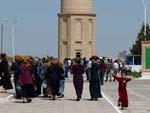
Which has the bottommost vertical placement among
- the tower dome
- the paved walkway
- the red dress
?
the paved walkway

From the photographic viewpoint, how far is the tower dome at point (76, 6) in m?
105

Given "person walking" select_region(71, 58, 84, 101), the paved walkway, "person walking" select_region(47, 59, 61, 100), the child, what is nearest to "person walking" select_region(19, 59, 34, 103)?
the paved walkway

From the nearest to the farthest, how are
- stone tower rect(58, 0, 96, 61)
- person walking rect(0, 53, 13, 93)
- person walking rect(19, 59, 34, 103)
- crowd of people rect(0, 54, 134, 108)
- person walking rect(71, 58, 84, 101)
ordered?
person walking rect(19, 59, 34, 103), crowd of people rect(0, 54, 134, 108), person walking rect(71, 58, 84, 101), person walking rect(0, 53, 13, 93), stone tower rect(58, 0, 96, 61)

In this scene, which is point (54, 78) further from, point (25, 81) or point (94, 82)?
point (25, 81)

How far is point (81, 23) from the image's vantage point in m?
108

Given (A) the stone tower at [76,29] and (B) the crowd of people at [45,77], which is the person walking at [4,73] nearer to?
(B) the crowd of people at [45,77]

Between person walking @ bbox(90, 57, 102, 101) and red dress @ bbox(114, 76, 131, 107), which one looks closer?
red dress @ bbox(114, 76, 131, 107)

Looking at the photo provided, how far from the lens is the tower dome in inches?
4131

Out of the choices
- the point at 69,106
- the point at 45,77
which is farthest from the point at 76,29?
the point at 69,106

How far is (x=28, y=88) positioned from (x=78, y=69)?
2420 millimetres

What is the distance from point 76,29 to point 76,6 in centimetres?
557

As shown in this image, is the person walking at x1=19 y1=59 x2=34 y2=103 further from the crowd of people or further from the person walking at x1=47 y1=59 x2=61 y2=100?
the person walking at x1=47 y1=59 x2=61 y2=100

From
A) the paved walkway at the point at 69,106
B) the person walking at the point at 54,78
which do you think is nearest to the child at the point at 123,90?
the paved walkway at the point at 69,106

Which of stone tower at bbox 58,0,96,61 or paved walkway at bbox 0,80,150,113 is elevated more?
stone tower at bbox 58,0,96,61
